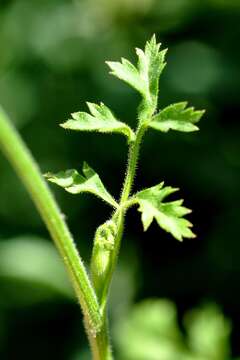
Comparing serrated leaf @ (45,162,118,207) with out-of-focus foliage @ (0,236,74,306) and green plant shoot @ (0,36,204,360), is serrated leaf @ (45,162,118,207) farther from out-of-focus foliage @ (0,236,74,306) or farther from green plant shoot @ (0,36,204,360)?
out-of-focus foliage @ (0,236,74,306)

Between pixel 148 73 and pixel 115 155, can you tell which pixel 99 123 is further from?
pixel 115 155

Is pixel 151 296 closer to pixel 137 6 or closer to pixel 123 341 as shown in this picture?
pixel 123 341

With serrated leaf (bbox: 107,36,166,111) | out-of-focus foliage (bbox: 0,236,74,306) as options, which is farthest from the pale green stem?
out-of-focus foliage (bbox: 0,236,74,306)

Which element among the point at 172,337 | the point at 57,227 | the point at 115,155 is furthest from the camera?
the point at 115,155

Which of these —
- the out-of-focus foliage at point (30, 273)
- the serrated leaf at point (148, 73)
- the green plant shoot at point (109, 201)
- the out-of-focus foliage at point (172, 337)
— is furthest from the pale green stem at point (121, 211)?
the out-of-focus foliage at point (30, 273)

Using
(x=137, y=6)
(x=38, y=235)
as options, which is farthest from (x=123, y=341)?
(x=137, y=6)

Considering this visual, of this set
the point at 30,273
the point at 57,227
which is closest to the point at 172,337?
the point at 30,273
